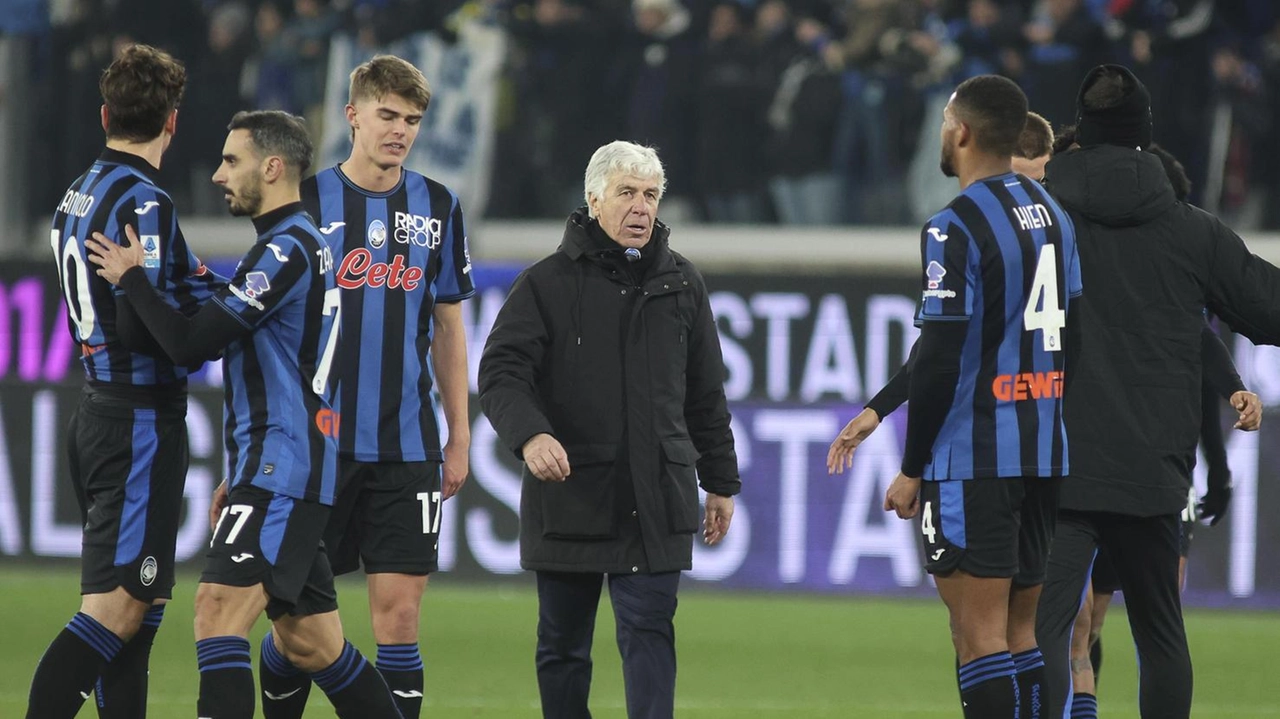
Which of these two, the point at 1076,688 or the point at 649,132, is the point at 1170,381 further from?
the point at 649,132

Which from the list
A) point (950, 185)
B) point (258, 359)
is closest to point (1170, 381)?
point (258, 359)

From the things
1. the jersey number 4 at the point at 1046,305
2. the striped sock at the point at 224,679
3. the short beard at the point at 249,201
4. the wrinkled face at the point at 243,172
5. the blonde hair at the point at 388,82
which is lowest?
the striped sock at the point at 224,679

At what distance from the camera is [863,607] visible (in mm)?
9469

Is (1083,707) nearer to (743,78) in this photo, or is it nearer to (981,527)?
(981,527)

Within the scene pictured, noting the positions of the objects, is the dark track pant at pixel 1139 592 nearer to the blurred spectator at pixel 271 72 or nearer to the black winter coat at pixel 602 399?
the black winter coat at pixel 602 399

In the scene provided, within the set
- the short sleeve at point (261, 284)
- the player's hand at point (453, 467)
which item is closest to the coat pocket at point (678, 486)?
the player's hand at point (453, 467)

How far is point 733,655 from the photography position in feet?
26.2

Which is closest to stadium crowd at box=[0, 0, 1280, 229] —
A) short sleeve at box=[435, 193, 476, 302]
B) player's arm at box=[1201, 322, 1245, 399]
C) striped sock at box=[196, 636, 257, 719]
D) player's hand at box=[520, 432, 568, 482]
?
player's arm at box=[1201, 322, 1245, 399]

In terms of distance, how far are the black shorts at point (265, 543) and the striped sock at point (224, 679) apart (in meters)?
0.16

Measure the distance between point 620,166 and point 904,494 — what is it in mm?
1222

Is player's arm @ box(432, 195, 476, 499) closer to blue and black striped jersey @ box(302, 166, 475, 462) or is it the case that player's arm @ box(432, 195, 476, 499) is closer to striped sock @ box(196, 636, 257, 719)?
blue and black striped jersey @ box(302, 166, 475, 462)

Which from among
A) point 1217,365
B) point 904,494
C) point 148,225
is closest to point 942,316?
point 904,494

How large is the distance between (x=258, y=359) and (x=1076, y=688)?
9.56 feet

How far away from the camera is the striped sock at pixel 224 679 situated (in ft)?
14.7
